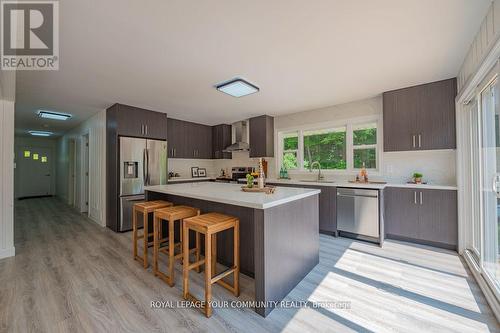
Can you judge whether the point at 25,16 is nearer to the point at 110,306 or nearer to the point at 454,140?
the point at 110,306

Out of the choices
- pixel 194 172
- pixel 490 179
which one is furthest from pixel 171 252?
pixel 194 172

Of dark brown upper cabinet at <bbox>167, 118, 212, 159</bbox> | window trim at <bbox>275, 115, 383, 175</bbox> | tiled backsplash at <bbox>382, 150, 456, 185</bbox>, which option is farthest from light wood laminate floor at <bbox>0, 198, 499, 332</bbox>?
dark brown upper cabinet at <bbox>167, 118, 212, 159</bbox>

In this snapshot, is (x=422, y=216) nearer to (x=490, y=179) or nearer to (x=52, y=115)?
(x=490, y=179)

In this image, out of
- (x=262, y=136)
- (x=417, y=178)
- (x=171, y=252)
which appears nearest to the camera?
(x=171, y=252)

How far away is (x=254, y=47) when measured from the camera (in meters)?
2.10

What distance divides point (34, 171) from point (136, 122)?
24.4ft

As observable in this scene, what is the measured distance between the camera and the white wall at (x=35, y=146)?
775 cm

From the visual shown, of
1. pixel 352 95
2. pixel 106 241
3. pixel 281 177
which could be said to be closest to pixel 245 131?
pixel 281 177

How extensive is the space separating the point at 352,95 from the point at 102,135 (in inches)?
194

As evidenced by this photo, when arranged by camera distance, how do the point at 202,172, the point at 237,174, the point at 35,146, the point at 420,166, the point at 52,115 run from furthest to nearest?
the point at 35,146, the point at 202,172, the point at 237,174, the point at 52,115, the point at 420,166

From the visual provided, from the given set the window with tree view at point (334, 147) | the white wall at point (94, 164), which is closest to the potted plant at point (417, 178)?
Result: the window with tree view at point (334, 147)

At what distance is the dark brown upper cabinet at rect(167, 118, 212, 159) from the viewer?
5.15 metres

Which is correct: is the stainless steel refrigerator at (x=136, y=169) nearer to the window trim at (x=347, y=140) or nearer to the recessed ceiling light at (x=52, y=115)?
the recessed ceiling light at (x=52, y=115)

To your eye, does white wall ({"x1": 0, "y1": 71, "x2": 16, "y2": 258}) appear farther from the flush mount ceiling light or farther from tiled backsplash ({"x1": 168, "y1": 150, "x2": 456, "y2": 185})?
tiled backsplash ({"x1": 168, "y1": 150, "x2": 456, "y2": 185})
